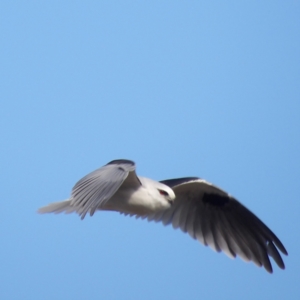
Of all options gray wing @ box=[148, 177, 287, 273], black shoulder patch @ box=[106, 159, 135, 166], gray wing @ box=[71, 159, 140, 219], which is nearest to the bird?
gray wing @ box=[148, 177, 287, 273]

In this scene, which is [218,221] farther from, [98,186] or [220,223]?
[98,186]

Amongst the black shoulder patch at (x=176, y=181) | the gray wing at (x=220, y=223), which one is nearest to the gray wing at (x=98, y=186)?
the black shoulder patch at (x=176, y=181)

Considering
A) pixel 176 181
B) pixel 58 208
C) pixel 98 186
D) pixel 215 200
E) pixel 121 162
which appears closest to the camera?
pixel 98 186

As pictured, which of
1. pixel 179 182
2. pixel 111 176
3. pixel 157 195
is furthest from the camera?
pixel 179 182

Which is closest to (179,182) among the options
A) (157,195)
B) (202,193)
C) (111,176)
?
(202,193)

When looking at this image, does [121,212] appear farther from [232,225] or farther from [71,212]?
[232,225]

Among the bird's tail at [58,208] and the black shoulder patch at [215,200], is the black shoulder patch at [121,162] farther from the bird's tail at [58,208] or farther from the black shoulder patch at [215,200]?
the black shoulder patch at [215,200]

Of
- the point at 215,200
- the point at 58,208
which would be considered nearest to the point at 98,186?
the point at 58,208
